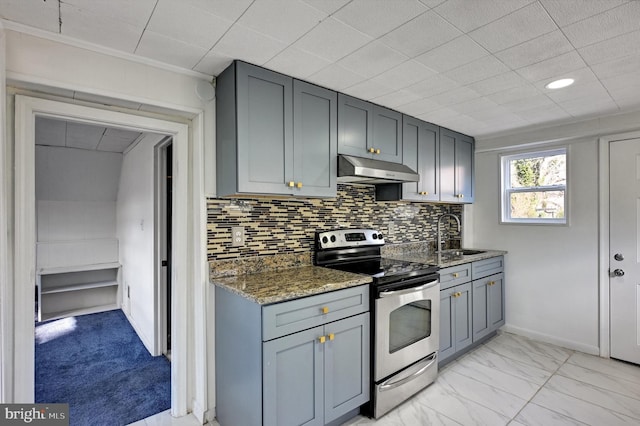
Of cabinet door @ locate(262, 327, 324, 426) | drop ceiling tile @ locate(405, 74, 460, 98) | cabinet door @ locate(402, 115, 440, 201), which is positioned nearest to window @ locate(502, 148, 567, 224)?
cabinet door @ locate(402, 115, 440, 201)

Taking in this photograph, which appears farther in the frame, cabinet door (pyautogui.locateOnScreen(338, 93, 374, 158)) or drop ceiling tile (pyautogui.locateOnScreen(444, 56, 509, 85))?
cabinet door (pyautogui.locateOnScreen(338, 93, 374, 158))

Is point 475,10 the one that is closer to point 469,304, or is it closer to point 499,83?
point 499,83

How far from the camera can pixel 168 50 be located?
175 centimetres

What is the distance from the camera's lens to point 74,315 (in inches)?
170

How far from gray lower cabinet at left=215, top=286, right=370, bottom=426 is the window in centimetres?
248

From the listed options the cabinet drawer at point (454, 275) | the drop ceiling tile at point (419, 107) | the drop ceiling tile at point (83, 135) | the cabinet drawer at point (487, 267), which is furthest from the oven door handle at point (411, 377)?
the drop ceiling tile at point (83, 135)

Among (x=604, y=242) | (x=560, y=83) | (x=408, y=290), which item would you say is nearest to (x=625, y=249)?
(x=604, y=242)

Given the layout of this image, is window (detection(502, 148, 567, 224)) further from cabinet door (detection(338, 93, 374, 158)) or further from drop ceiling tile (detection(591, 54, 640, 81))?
cabinet door (detection(338, 93, 374, 158))

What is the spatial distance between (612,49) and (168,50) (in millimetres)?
2368

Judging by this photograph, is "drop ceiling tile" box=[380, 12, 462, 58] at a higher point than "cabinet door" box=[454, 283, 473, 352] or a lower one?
higher

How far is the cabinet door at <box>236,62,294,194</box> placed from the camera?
1880 mm

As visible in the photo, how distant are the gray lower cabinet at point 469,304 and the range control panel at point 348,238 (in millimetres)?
650

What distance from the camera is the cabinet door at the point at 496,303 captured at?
3.31 m

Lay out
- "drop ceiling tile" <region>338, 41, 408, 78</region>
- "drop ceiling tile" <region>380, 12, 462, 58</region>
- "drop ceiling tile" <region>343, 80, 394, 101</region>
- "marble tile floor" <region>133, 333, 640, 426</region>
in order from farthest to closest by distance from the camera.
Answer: "drop ceiling tile" <region>343, 80, 394, 101</region> < "marble tile floor" <region>133, 333, 640, 426</region> < "drop ceiling tile" <region>338, 41, 408, 78</region> < "drop ceiling tile" <region>380, 12, 462, 58</region>
